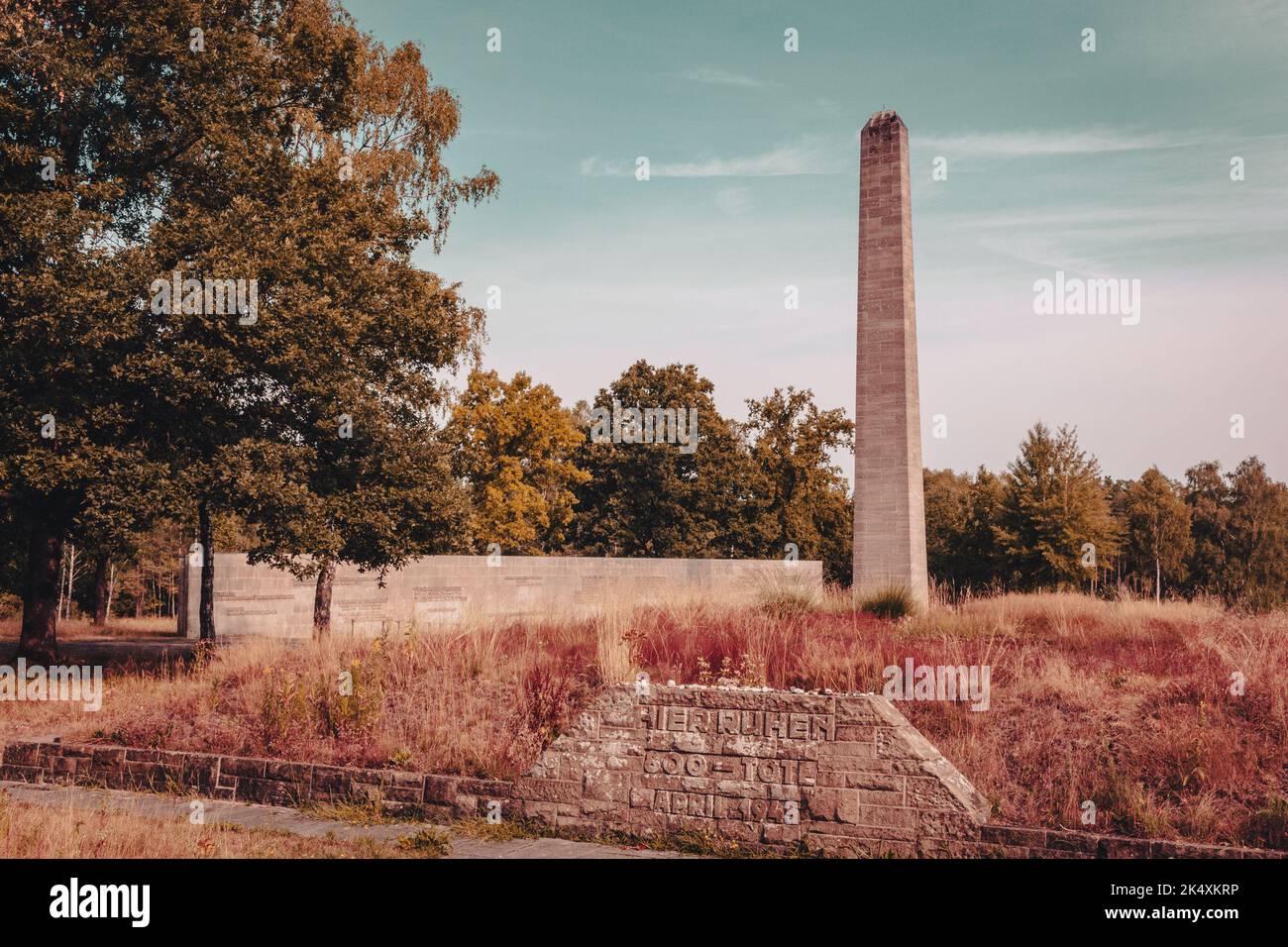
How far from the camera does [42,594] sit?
19.8m

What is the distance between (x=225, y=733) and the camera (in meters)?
11.1

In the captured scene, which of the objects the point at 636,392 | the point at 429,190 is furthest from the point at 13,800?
the point at 636,392

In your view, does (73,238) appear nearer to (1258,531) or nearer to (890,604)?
(890,604)

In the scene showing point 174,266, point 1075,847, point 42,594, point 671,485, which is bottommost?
point 1075,847

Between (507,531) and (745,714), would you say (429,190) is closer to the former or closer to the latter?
(507,531)

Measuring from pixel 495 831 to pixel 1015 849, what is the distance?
4377mm

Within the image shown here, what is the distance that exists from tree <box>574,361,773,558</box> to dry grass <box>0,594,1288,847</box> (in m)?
33.0

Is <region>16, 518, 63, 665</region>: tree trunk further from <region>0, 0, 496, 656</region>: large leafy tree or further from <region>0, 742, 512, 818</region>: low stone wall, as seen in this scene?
<region>0, 742, 512, 818</region>: low stone wall

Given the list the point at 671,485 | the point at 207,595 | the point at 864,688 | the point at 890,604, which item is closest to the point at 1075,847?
the point at 864,688

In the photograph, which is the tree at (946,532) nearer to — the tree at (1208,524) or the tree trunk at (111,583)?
the tree at (1208,524)

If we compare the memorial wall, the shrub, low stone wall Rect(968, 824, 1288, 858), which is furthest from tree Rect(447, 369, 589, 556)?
Result: low stone wall Rect(968, 824, 1288, 858)

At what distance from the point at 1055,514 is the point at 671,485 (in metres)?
17.1

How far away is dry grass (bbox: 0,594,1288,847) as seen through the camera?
8180 millimetres

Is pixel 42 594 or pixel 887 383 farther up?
pixel 887 383
